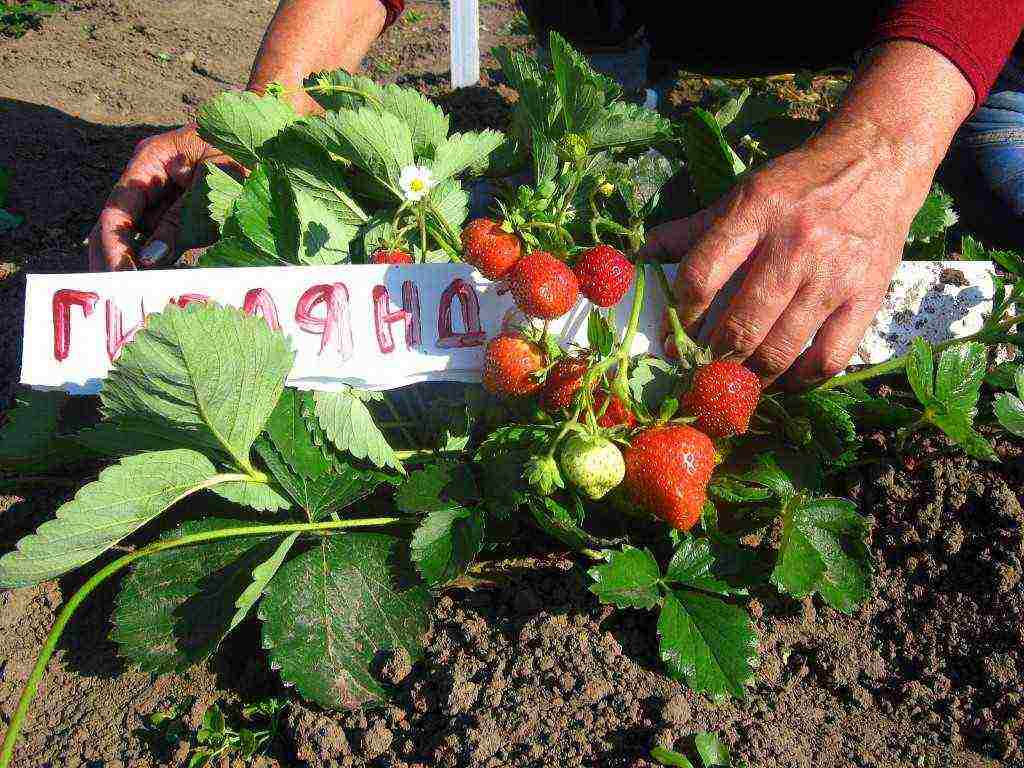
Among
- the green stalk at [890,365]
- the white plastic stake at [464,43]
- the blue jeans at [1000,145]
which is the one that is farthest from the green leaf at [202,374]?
the blue jeans at [1000,145]

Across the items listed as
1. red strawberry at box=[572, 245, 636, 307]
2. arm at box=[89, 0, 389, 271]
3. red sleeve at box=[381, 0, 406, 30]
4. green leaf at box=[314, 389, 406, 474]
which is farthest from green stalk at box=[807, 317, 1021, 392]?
red sleeve at box=[381, 0, 406, 30]

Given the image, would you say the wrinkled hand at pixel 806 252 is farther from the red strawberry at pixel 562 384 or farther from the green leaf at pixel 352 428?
the green leaf at pixel 352 428

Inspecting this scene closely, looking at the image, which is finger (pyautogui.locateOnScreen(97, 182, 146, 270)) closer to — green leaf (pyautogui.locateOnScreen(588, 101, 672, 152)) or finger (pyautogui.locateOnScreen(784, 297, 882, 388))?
green leaf (pyautogui.locateOnScreen(588, 101, 672, 152))

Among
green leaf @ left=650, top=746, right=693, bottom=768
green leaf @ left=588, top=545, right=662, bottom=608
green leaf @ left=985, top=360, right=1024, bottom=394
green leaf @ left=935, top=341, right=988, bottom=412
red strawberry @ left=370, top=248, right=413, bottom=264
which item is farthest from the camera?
red strawberry @ left=370, top=248, right=413, bottom=264

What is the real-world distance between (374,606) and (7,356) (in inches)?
48.8

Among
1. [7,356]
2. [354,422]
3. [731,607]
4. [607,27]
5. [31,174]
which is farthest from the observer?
[607,27]

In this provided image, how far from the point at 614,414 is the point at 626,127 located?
22.2 inches

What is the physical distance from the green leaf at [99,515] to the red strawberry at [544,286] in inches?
22.8

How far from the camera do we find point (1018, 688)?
1.16 meters

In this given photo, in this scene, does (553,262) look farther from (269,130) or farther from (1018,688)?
(1018,688)

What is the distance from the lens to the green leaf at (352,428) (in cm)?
126

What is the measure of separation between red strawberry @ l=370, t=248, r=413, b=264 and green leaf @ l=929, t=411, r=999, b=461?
0.92 meters

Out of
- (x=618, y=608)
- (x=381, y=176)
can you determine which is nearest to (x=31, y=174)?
(x=381, y=176)

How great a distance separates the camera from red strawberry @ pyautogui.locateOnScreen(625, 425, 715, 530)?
1083 mm
